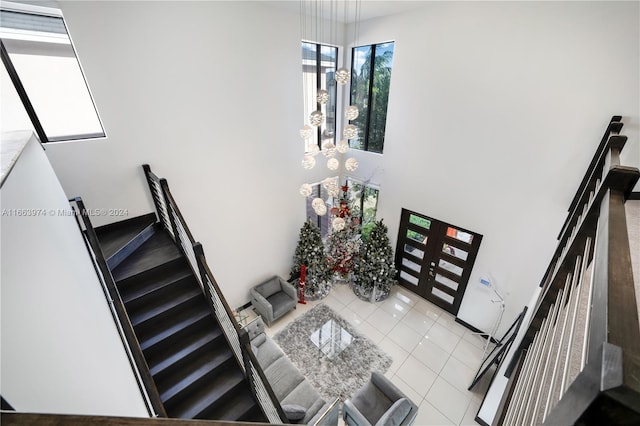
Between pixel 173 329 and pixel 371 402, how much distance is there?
289 centimetres

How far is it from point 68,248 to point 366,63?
5500 mm

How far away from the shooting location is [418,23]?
4.34m

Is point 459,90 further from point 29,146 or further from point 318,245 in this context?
point 29,146

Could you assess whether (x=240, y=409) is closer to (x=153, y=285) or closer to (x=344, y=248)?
(x=153, y=285)

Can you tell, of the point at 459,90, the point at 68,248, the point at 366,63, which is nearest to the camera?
the point at 68,248

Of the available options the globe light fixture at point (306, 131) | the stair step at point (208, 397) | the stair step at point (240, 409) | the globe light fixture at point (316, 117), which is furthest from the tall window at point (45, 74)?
the stair step at point (240, 409)

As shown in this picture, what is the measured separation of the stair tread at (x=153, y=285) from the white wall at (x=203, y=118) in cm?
107

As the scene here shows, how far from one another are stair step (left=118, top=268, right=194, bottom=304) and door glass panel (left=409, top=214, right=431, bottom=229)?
426 cm

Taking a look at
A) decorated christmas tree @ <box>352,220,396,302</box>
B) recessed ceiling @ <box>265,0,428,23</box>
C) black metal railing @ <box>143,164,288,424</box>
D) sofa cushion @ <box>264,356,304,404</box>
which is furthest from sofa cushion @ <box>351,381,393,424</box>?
recessed ceiling @ <box>265,0,428,23</box>

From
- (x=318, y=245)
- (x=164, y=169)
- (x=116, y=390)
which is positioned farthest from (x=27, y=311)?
(x=318, y=245)

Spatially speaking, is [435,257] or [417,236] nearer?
[435,257]

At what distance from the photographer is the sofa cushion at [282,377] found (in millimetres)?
3891

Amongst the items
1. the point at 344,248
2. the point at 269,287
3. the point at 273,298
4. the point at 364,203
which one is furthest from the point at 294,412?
the point at 364,203

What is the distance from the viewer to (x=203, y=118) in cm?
389
